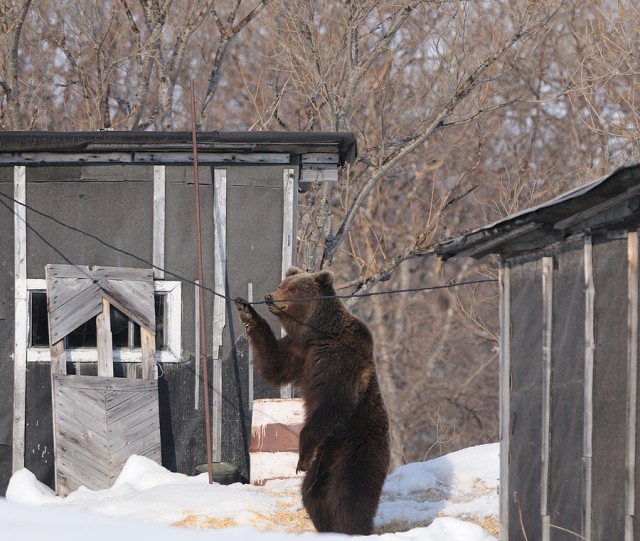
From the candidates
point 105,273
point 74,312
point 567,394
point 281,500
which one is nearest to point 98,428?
point 74,312

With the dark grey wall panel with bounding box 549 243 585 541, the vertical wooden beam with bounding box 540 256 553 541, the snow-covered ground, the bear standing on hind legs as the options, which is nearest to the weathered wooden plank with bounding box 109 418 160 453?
the snow-covered ground

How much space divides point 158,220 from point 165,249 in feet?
0.94

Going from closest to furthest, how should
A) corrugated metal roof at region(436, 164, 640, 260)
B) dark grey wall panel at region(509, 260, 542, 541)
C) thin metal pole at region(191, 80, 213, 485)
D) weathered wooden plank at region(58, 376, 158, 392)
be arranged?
corrugated metal roof at region(436, 164, 640, 260), dark grey wall panel at region(509, 260, 542, 541), thin metal pole at region(191, 80, 213, 485), weathered wooden plank at region(58, 376, 158, 392)

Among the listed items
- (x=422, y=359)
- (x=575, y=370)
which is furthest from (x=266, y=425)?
(x=422, y=359)

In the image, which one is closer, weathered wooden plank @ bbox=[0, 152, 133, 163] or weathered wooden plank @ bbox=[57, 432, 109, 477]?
weathered wooden plank @ bbox=[57, 432, 109, 477]

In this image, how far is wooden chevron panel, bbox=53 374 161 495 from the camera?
26.7ft

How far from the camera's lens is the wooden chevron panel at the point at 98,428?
8125 mm

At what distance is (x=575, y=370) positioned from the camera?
453 centimetres

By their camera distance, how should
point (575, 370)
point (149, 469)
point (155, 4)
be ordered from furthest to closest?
point (155, 4) → point (149, 469) → point (575, 370)

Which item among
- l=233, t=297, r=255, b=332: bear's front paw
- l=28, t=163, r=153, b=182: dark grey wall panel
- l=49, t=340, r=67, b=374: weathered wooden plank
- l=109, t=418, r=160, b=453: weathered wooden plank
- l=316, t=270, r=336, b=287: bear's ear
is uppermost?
l=28, t=163, r=153, b=182: dark grey wall panel

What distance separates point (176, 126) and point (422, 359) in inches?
A: 333

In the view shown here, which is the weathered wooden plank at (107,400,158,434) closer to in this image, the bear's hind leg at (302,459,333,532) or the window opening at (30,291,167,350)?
the window opening at (30,291,167,350)

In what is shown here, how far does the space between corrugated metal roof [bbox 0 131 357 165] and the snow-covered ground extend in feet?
9.57

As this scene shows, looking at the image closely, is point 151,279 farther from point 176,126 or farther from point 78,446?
point 176,126
